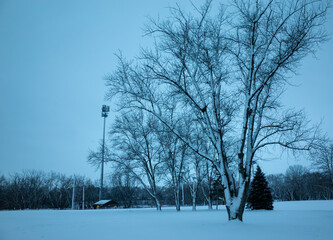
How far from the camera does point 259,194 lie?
28062 millimetres

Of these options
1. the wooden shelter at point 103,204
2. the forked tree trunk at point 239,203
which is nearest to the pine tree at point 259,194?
the forked tree trunk at point 239,203

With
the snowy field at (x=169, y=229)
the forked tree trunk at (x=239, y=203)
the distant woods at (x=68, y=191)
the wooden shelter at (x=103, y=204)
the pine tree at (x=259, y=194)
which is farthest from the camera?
the distant woods at (x=68, y=191)

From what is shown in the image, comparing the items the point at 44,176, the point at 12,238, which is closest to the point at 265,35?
the point at 12,238

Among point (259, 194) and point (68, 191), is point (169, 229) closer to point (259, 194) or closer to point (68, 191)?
point (259, 194)

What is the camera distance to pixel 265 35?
8.85 meters

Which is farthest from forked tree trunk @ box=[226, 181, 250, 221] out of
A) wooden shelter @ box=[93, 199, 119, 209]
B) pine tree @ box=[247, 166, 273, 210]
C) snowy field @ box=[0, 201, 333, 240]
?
wooden shelter @ box=[93, 199, 119, 209]

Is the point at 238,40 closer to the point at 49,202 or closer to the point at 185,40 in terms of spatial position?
the point at 185,40

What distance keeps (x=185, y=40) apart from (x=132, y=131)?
13675mm

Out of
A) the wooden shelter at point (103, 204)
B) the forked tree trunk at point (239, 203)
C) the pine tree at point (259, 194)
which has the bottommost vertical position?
the wooden shelter at point (103, 204)

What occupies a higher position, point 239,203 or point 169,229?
point 239,203

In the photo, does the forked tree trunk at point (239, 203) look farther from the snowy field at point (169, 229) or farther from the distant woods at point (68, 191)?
the distant woods at point (68, 191)

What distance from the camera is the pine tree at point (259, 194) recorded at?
27.2 m

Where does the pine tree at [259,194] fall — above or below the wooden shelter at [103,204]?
above

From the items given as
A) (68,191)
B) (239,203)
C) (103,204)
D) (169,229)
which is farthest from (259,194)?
(68,191)
